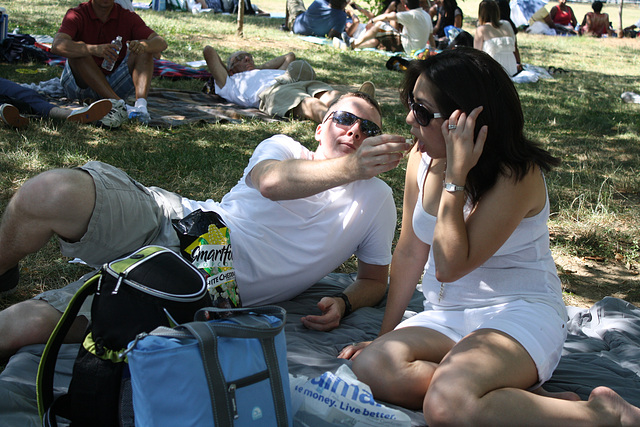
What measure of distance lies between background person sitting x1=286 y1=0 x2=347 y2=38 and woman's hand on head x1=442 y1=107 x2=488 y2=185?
12584 millimetres

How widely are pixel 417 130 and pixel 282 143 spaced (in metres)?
0.97

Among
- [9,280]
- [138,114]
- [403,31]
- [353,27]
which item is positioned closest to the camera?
[9,280]

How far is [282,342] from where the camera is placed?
1878 millimetres

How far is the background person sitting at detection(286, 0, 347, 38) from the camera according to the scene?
14125 mm

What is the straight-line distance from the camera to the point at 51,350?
196 cm

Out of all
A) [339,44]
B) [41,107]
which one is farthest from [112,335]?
[339,44]

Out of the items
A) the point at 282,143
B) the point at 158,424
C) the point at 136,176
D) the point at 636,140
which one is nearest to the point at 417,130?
the point at 282,143

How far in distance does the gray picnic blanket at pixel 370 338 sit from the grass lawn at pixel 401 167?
48 centimetres

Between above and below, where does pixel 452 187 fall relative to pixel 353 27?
below

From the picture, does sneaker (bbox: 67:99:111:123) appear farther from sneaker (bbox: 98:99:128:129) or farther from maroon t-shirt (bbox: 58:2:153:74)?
maroon t-shirt (bbox: 58:2:153:74)

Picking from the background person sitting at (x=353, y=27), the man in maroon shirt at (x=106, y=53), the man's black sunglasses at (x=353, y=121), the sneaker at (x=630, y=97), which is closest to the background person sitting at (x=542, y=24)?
the background person sitting at (x=353, y=27)

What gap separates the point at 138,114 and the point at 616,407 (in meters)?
5.21

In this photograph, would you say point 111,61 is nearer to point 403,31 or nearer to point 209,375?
point 209,375

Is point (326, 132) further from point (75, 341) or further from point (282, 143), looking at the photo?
point (75, 341)
